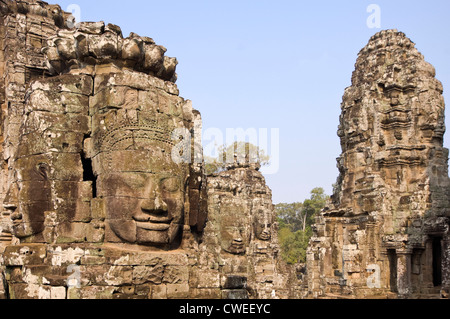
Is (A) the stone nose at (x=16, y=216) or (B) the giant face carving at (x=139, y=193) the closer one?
(B) the giant face carving at (x=139, y=193)

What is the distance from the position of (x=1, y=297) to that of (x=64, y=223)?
1113 mm

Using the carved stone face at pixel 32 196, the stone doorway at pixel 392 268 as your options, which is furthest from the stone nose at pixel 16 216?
the stone doorway at pixel 392 268

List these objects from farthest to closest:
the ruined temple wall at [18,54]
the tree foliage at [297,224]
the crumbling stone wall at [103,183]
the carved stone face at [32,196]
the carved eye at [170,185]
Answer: the tree foliage at [297,224] → the ruined temple wall at [18,54] → the carved eye at [170,185] → the carved stone face at [32,196] → the crumbling stone wall at [103,183]

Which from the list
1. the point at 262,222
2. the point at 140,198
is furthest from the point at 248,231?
the point at 140,198

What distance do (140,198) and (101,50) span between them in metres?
1.82

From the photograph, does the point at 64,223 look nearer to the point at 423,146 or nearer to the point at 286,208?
the point at 423,146

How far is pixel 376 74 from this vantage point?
1816 cm

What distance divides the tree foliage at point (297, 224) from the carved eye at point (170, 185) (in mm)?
26032

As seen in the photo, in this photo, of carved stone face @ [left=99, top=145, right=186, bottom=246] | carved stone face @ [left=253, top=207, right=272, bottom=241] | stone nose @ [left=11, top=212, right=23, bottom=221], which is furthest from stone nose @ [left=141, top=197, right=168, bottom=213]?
carved stone face @ [left=253, top=207, right=272, bottom=241]

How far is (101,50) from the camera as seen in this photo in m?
6.72

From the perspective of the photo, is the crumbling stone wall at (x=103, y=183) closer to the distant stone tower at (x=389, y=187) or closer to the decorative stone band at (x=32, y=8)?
the decorative stone band at (x=32, y=8)

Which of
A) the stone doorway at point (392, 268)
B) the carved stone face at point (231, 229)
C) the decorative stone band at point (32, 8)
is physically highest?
the decorative stone band at point (32, 8)

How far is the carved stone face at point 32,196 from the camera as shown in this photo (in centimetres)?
632

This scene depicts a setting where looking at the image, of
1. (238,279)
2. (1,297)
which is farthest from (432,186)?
(1,297)
